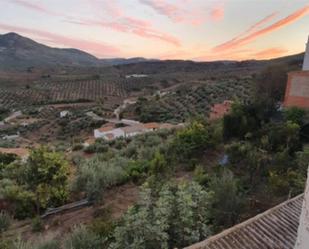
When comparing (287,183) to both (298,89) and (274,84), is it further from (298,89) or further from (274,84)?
(274,84)

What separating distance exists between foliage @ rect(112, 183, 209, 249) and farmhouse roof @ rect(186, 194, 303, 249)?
916 mm

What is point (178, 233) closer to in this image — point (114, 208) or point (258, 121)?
point (114, 208)

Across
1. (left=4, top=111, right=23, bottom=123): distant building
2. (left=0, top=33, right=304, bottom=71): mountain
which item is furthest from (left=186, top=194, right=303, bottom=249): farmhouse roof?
(left=0, top=33, right=304, bottom=71): mountain

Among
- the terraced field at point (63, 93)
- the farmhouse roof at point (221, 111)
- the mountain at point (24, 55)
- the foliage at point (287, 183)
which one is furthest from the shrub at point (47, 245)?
the mountain at point (24, 55)

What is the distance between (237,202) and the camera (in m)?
7.11

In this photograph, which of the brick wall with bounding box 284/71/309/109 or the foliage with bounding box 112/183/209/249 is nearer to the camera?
the foliage with bounding box 112/183/209/249

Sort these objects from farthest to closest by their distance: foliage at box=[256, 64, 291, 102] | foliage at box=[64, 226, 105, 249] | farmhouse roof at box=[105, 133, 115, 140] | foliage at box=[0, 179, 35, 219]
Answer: farmhouse roof at box=[105, 133, 115, 140], foliage at box=[256, 64, 291, 102], foliage at box=[0, 179, 35, 219], foliage at box=[64, 226, 105, 249]

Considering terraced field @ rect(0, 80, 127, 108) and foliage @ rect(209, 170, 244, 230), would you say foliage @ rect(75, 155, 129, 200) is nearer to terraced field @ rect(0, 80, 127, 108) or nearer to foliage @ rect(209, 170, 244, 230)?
foliage @ rect(209, 170, 244, 230)

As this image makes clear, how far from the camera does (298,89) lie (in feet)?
46.8

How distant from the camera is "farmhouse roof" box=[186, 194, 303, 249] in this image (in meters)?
4.79

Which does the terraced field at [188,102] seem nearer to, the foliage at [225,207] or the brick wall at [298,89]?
the brick wall at [298,89]

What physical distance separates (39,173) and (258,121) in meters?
9.41

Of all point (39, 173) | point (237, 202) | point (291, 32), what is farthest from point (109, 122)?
point (237, 202)

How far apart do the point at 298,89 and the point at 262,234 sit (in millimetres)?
11200
